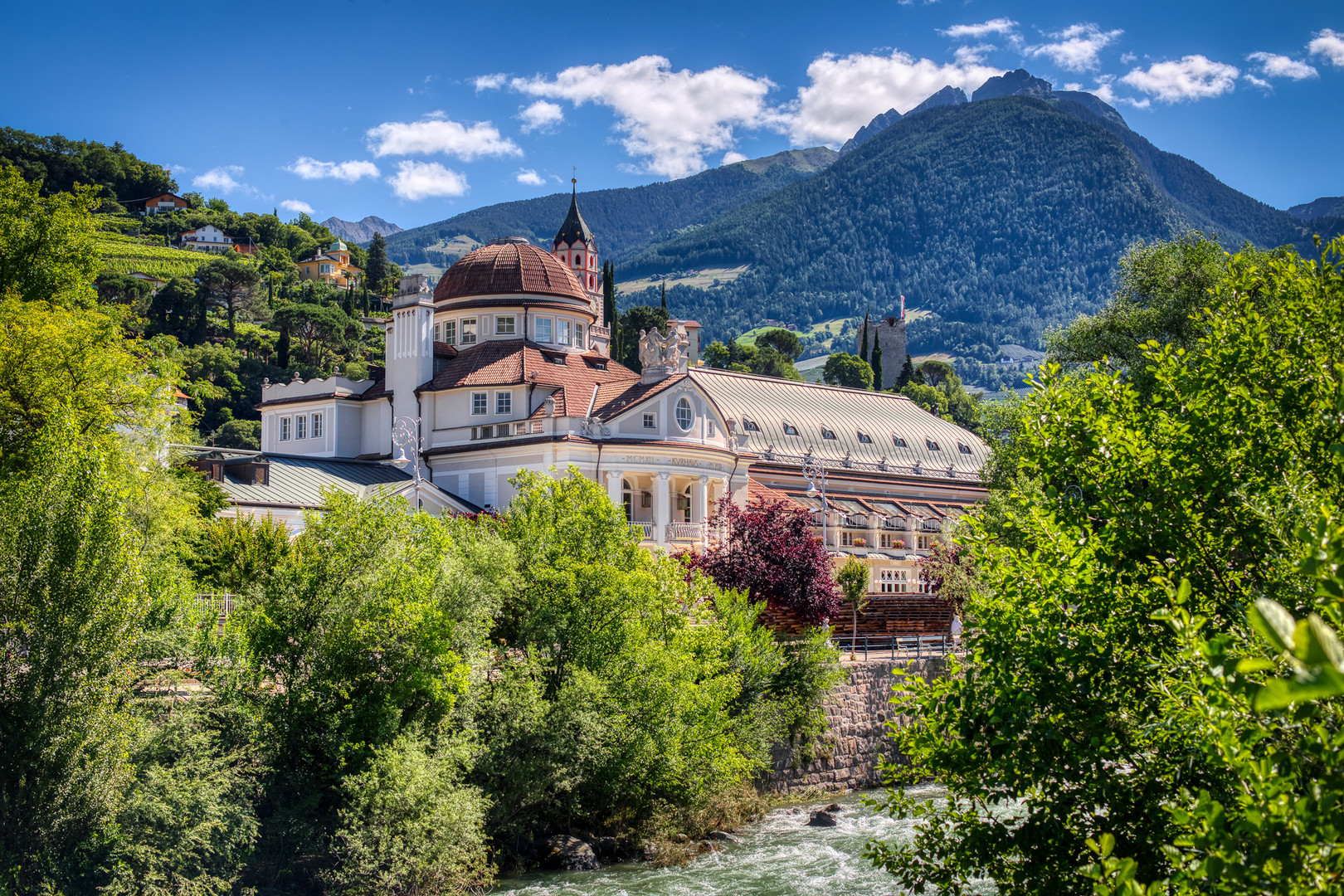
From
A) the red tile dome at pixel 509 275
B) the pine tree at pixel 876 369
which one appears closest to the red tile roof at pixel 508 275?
the red tile dome at pixel 509 275

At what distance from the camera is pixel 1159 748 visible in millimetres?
14344

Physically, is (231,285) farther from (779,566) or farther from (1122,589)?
(1122,589)

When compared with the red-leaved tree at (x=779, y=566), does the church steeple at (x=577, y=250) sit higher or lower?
higher

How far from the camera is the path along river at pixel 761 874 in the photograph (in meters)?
29.8

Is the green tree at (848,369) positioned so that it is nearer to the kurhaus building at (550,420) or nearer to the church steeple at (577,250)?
the church steeple at (577,250)

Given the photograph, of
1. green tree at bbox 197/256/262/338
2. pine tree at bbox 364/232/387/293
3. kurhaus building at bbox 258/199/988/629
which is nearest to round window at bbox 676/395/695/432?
kurhaus building at bbox 258/199/988/629

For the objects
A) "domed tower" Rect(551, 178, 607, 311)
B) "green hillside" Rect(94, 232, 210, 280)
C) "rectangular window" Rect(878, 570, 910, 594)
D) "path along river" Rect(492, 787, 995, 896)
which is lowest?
"path along river" Rect(492, 787, 995, 896)

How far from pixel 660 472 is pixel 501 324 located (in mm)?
15571

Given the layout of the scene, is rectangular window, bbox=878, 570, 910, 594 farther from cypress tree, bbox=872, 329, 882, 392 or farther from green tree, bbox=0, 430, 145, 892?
cypress tree, bbox=872, 329, 882, 392

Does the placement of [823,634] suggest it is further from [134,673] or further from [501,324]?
[501,324]

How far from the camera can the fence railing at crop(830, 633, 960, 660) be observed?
173 feet

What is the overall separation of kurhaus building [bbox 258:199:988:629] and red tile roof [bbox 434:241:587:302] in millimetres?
96

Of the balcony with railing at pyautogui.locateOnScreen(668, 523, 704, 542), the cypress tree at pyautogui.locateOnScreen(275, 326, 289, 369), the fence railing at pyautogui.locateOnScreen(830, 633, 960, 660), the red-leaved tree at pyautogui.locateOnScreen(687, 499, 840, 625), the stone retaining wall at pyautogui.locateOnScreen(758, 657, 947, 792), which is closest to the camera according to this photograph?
the stone retaining wall at pyautogui.locateOnScreen(758, 657, 947, 792)

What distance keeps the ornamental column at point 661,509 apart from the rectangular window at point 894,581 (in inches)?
774
